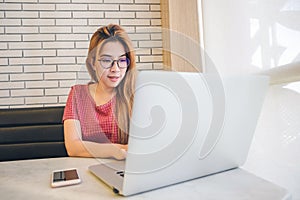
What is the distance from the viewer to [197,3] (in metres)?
1.75

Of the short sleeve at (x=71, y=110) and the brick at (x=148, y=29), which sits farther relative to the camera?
the brick at (x=148, y=29)

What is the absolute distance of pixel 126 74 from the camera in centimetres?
161

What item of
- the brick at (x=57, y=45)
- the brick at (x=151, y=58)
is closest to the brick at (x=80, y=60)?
the brick at (x=57, y=45)

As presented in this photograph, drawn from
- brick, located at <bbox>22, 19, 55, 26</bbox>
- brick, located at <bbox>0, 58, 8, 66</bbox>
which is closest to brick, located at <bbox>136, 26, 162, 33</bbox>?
brick, located at <bbox>22, 19, 55, 26</bbox>

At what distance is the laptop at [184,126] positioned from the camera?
0.47m

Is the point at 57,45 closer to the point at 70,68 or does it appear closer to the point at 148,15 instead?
the point at 70,68

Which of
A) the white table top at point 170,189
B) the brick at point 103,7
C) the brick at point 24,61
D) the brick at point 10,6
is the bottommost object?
the white table top at point 170,189

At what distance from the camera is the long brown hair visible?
56.8 inches

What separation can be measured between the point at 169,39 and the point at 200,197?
5.43 ft

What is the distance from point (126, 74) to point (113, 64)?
91 millimetres

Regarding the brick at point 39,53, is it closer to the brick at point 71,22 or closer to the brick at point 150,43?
the brick at point 71,22

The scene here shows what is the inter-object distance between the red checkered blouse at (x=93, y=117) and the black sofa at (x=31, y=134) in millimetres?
143

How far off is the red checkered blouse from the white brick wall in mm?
415

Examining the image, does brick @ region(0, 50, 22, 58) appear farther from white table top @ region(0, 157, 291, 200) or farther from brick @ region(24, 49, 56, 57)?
white table top @ region(0, 157, 291, 200)
